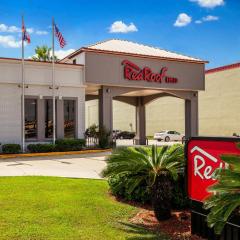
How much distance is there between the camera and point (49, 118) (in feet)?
83.3

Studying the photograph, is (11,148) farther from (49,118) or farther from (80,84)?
(80,84)

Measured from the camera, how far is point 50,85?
2505 centimetres

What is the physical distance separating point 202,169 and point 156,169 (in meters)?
1.44

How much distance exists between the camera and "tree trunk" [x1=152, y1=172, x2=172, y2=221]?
805 cm

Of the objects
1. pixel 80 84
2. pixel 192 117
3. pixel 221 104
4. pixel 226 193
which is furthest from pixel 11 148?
pixel 221 104

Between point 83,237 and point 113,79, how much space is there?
20.4 m

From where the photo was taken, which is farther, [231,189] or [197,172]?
[197,172]

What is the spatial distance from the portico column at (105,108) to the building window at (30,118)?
15.1 feet

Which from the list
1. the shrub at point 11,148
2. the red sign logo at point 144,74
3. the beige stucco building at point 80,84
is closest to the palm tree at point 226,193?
the shrub at point 11,148

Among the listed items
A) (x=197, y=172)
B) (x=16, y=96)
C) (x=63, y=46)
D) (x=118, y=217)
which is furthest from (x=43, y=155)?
(x=197, y=172)

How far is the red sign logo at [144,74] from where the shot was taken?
2724 centimetres

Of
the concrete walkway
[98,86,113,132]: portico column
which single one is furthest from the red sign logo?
the concrete walkway

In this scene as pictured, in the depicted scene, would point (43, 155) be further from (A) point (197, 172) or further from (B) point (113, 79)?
(A) point (197, 172)

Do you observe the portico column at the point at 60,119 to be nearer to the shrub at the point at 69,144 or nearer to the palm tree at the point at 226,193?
the shrub at the point at 69,144
